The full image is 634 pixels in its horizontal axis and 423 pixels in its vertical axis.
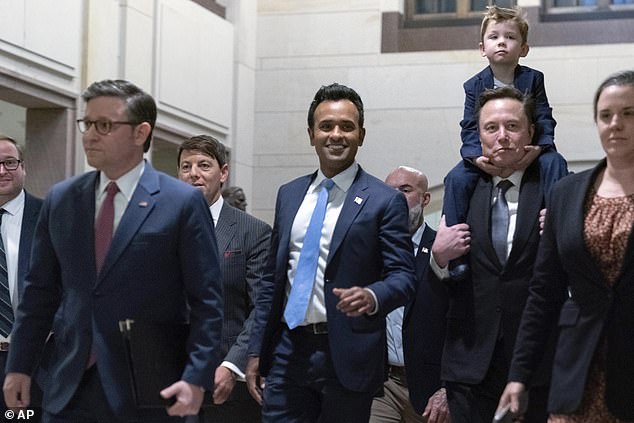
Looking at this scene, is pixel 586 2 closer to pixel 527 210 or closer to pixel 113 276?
pixel 527 210

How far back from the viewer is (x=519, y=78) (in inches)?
237

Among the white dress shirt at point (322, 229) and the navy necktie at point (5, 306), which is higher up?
the white dress shirt at point (322, 229)

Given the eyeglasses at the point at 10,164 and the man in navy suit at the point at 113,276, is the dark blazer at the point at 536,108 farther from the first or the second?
the eyeglasses at the point at 10,164

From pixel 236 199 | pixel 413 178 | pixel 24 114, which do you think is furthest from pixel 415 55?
pixel 413 178

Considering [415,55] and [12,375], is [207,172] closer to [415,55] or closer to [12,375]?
[12,375]

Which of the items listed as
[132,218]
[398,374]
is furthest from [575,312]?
[398,374]

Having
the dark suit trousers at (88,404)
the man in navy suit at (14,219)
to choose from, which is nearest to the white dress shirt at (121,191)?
the dark suit trousers at (88,404)

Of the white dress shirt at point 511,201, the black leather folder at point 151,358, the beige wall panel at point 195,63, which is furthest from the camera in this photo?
the beige wall panel at point 195,63

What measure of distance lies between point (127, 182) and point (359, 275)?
1.10m

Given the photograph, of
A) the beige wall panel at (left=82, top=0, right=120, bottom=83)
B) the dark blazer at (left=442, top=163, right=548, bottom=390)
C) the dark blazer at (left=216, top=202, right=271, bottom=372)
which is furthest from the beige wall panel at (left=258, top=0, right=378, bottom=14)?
the dark blazer at (left=442, top=163, right=548, bottom=390)

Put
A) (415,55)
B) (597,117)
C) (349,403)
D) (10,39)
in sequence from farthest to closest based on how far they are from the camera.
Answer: (415,55) → (10,39) → (349,403) → (597,117)

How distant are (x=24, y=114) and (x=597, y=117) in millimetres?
8425

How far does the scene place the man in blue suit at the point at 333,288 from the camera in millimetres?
5262

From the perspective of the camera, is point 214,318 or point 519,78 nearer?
point 214,318
